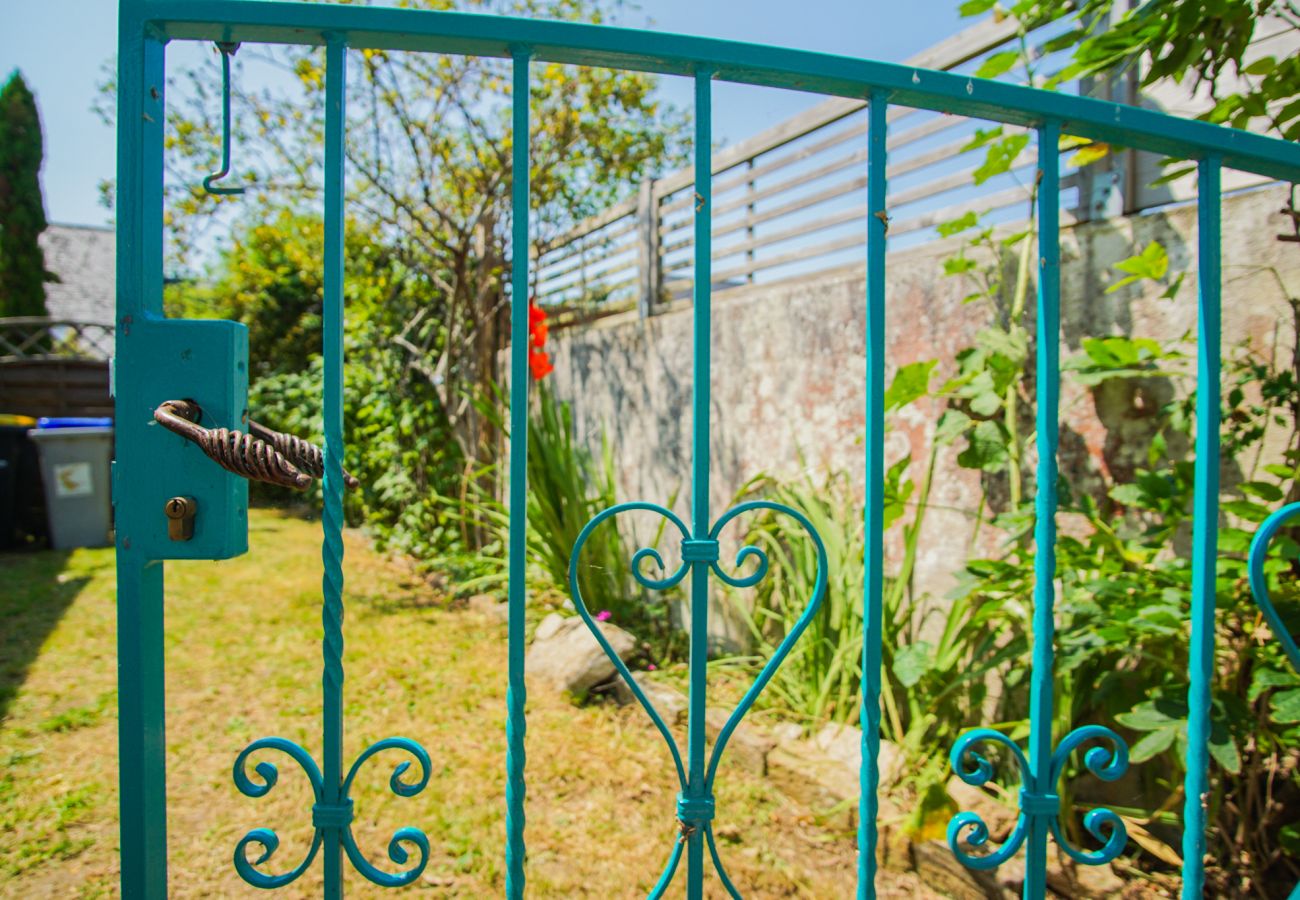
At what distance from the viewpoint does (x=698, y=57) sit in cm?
88

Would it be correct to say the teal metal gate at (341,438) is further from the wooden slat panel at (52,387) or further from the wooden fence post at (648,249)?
the wooden slat panel at (52,387)

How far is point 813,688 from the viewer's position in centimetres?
268

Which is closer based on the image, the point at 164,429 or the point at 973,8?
the point at 164,429

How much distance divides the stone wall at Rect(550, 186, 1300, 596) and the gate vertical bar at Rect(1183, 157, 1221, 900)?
96cm

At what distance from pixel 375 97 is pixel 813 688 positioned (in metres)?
4.34

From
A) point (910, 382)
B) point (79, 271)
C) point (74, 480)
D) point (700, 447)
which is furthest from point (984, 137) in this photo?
point (79, 271)

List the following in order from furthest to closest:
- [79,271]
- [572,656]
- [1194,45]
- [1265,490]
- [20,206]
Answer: [79,271]
[20,206]
[572,656]
[1265,490]
[1194,45]

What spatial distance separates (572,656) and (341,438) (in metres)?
2.56

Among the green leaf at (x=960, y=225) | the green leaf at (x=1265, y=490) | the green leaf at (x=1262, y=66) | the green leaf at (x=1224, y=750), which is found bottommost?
the green leaf at (x=1224, y=750)

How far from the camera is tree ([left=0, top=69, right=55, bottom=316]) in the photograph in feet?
44.2

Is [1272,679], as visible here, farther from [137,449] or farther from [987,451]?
[137,449]

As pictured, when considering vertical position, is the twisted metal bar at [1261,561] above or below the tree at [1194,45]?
below

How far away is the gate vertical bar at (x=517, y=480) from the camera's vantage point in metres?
0.84

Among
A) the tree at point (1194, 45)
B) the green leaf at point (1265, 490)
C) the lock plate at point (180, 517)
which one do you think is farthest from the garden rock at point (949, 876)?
the lock plate at point (180, 517)
